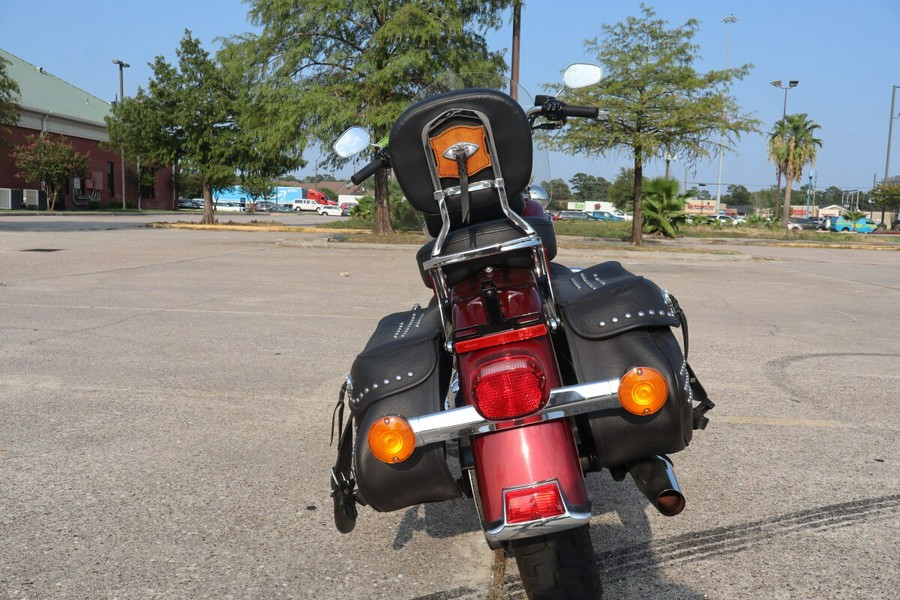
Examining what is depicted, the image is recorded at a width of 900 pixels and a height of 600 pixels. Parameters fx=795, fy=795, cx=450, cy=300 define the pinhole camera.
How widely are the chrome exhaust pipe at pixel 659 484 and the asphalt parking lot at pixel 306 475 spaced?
0.44m

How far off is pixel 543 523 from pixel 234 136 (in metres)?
31.7

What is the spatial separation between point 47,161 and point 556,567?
5400cm

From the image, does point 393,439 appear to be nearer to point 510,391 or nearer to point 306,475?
point 510,391

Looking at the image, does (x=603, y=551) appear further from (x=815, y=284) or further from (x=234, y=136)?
(x=234, y=136)

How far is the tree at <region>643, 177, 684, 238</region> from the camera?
31.4 metres

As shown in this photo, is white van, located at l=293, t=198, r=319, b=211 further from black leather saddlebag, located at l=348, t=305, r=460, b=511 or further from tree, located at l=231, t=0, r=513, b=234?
black leather saddlebag, located at l=348, t=305, r=460, b=511

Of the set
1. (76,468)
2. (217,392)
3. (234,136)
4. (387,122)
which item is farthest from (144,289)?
(234,136)

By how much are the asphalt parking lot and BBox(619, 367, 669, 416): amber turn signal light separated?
2.68ft

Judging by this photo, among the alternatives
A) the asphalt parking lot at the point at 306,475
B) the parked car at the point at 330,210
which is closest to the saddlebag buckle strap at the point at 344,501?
the asphalt parking lot at the point at 306,475

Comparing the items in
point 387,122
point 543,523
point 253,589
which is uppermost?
point 387,122

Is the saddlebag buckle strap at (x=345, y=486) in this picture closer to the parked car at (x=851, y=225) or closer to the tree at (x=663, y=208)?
the tree at (x=663, y=208)

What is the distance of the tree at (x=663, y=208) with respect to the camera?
3144cm

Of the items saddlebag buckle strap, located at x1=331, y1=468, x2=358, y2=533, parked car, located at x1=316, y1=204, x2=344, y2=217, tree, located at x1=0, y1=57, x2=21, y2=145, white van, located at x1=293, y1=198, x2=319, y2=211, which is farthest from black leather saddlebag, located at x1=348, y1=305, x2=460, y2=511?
white van, located at x1=293, y1=198, x2=319, y2=211

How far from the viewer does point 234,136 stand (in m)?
31.7
